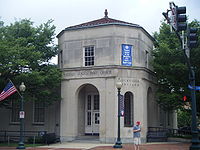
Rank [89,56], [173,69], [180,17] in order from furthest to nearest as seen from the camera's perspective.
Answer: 1. [89,56]
2. [173,69]
3. [180,17]


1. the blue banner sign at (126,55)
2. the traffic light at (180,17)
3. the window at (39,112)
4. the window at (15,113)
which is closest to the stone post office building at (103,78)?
the blue banner sign at (126,55)

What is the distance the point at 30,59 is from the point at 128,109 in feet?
30.3

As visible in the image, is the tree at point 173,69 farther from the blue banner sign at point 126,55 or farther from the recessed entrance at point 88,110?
the recessed entrance at point 88,110

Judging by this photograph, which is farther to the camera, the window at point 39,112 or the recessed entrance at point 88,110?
the window at point 39,112

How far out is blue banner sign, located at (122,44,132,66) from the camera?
2516cm

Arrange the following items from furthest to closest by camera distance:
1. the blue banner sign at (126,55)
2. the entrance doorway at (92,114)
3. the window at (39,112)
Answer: the window at (39,112) < the entrance doorway at (92,114) < the blue banner sign at (126,55)

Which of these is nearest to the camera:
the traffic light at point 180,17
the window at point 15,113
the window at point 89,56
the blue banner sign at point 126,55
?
the traffic light at point 180,17

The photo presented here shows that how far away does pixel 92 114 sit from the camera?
1066 inches

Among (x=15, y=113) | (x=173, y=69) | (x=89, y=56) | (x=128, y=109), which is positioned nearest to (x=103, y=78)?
(x=89, y=56)

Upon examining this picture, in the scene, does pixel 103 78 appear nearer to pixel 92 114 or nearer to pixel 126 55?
pixel 126 55

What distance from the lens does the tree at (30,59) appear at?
76.0 feet

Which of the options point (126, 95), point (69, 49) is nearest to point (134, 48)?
point (126, 95)

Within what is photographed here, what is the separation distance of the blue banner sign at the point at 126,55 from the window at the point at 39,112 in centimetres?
939

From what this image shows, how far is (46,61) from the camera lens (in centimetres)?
2753
